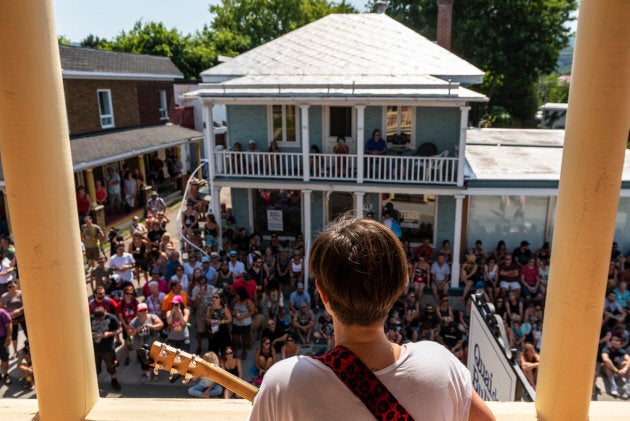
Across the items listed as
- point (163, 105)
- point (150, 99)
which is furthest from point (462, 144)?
point (163, 105)

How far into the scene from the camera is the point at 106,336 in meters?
7.90

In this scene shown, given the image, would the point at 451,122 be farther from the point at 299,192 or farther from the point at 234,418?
the point at 234,418

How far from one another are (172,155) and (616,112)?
23.2 m

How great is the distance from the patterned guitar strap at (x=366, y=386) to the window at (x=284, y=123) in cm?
1307

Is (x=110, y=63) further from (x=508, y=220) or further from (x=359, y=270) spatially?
(x=359, y=270)

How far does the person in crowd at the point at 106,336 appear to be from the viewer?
7840 mm

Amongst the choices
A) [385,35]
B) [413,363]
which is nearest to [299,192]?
[385,35]

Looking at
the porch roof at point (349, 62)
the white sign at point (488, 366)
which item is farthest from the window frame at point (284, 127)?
the white sign at point (488, 366)

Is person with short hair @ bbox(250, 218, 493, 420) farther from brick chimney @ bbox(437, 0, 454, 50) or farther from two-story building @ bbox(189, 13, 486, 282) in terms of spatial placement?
brick chimney @ bbox(437, 0, 454, 50)

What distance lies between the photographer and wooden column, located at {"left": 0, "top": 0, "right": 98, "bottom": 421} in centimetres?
178

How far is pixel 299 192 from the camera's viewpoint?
46.4 ft

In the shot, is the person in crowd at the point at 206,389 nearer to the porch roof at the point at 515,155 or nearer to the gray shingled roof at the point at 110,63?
the porch roof at the point at 515,155

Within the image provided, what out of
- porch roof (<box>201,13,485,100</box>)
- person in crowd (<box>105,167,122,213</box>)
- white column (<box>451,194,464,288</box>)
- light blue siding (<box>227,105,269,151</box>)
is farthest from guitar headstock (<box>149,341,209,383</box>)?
person in crowd (<box>105,167,122,213</box>)

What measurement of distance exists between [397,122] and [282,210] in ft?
12.8
